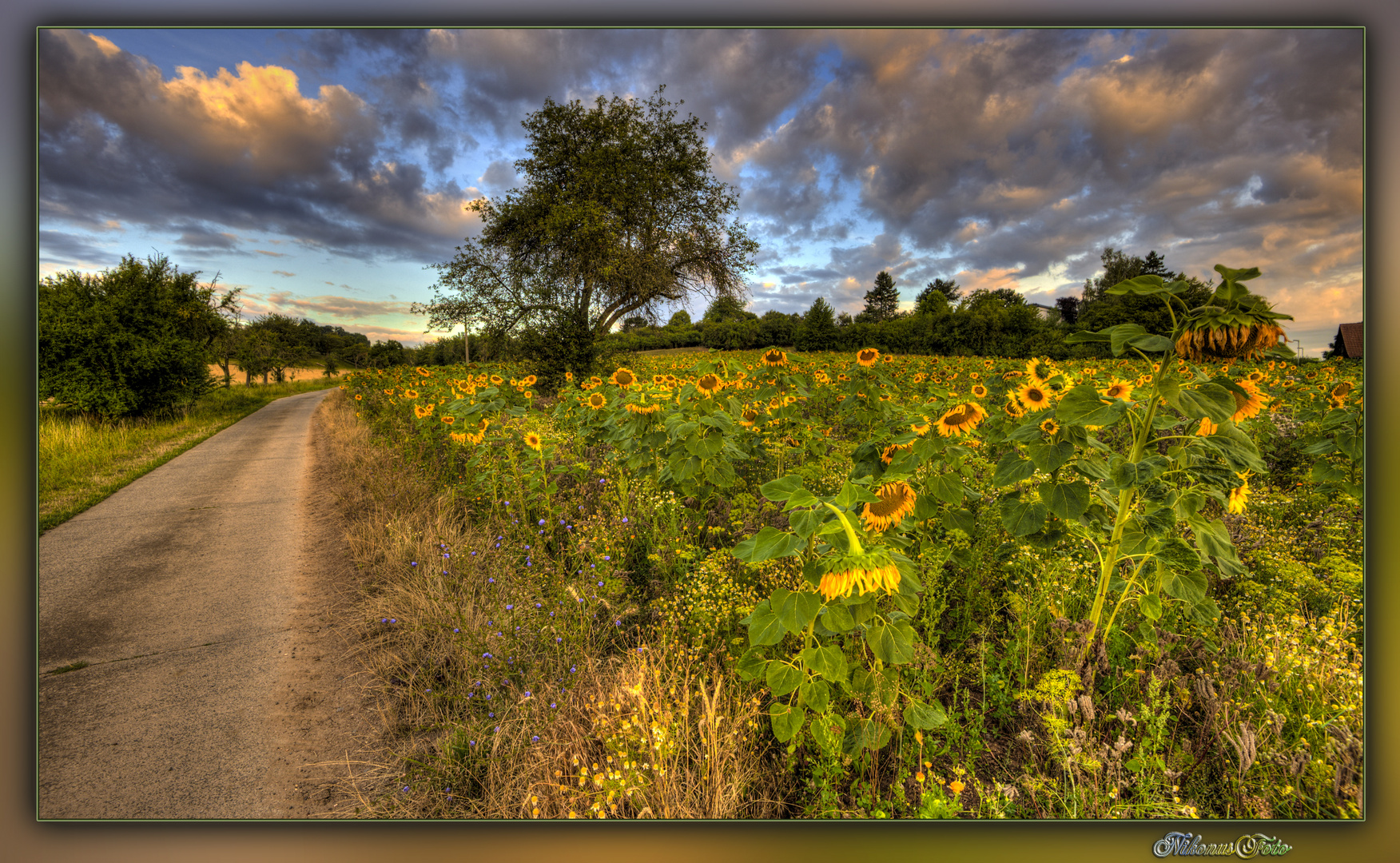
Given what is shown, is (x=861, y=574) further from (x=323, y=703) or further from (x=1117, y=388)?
(x=323, y=703)

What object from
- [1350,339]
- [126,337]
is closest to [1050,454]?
[1350,339]

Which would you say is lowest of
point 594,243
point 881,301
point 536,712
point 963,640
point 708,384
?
point 536,712

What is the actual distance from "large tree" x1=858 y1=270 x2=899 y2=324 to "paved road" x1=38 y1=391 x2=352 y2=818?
12.0 ft

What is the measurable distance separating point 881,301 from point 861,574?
2.56 metres

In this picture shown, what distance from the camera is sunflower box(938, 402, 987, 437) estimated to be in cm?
212

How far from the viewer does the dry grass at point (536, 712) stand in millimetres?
1600

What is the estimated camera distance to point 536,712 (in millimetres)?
1882

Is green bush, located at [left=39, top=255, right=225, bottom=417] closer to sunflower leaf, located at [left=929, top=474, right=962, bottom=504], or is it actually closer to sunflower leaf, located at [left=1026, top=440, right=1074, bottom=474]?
sunflower leaf, located at [left=929, top=474, right=962, bottom=504]

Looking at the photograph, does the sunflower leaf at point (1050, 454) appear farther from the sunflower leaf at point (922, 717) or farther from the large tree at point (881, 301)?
the large tree at point (881, 301)

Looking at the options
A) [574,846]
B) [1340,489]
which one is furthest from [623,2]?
[1340,489]

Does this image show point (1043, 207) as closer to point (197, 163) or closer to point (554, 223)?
point (197, 163)

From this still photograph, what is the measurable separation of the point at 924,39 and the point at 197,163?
3.60 m

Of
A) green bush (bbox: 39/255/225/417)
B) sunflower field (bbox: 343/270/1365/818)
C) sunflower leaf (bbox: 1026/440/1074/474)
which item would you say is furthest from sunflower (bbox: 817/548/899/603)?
green bush (bbox: 39/255/225/417)

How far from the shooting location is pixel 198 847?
5.62 feet
